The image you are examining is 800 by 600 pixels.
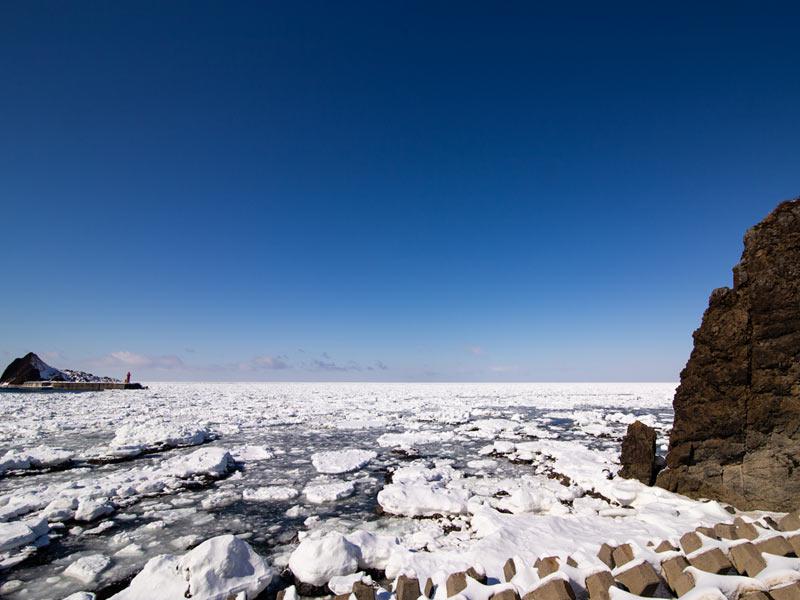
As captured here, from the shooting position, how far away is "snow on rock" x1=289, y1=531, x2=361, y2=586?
288cm

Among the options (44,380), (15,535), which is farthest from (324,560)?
(44,380)

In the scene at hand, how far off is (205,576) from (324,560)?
811mm

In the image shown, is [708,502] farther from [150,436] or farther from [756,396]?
[150,436]

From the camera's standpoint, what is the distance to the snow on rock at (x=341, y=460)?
20.5 feet

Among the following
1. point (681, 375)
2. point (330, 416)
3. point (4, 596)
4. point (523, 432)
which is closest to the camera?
point (4, 596)

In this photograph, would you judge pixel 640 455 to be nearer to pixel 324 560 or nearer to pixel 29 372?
pixel 324 560

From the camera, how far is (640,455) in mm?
4945

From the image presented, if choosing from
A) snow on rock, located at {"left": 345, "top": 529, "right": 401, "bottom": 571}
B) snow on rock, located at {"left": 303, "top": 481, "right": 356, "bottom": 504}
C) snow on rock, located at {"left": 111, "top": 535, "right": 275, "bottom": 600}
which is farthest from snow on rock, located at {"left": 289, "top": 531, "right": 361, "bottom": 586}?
snow on rock, located at {"left": 303, "top": 481, "right": 356, "bottom": 504}

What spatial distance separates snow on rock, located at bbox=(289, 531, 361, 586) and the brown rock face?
384 cm

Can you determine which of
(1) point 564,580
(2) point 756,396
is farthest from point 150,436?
(2) point 756,396

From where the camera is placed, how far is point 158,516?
4.23 metres

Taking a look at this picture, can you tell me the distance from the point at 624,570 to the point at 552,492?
2816mm

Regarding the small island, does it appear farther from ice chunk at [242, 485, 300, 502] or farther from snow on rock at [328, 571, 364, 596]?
snow on rock at [328, 571, 364, 596]

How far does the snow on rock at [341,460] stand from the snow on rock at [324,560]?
3126mm
